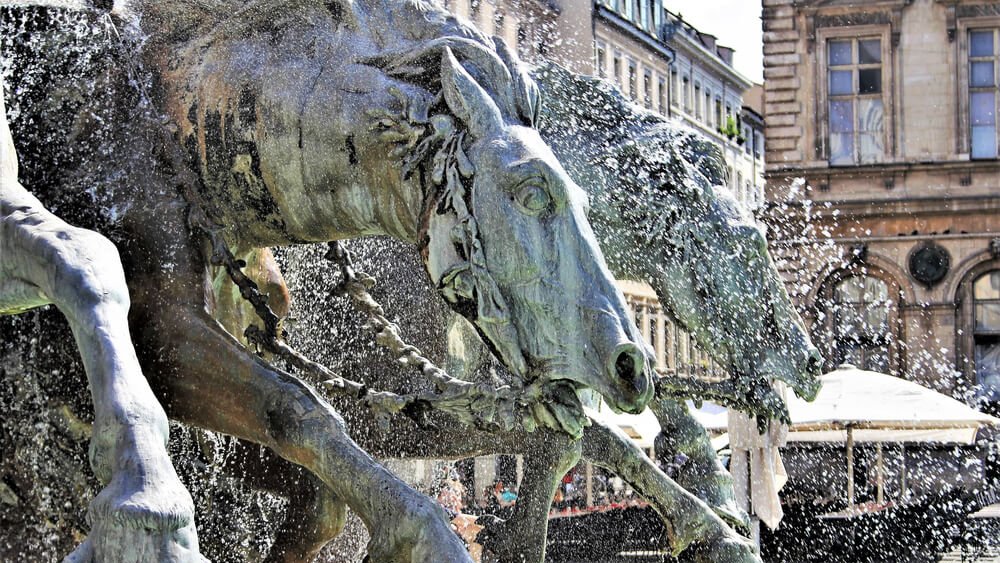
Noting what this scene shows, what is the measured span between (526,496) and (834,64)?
30.2m

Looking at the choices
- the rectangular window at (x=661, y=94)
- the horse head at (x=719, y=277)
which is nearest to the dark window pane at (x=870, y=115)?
the rectangular window at (x=661, y=94)

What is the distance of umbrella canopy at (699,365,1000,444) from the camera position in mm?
15469

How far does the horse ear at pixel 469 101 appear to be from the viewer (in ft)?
12.9

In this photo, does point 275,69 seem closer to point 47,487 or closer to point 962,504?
point 47,487

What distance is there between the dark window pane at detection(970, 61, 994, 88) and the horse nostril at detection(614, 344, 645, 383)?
32366 mm

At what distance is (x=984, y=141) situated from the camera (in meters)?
34.0

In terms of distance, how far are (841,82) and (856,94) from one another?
367 millimetres

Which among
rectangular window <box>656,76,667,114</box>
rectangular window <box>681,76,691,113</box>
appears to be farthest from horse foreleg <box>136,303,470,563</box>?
rectangular window <box>681,76,691,113</box>

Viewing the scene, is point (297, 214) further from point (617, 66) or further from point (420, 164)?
point (617, 66)

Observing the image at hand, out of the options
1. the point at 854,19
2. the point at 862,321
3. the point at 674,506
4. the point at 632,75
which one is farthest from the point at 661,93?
the point at 674,506

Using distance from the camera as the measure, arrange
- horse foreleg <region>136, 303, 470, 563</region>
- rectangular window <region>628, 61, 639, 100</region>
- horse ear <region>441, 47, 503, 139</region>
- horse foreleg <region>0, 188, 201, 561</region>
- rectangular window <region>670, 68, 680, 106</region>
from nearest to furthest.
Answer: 1. horse foreleg <region>0, 188, 201, 561</region>
2. horse foreleg <region>136, 303, 470, 563</region>
3. horse ear <region>441, 47, 503, 139</region>
4. rectangular window <region>628, 61, 639, 100</region>
5. rectangular window <region>670, 68, 680, 106</region>

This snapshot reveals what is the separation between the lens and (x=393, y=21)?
4285mm

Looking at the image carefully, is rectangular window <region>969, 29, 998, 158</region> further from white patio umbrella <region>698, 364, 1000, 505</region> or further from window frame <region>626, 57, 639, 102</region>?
white patio umbrella <region>698, 364, 1000, 505</region>

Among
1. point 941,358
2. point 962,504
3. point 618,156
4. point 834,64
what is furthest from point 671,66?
point 618,156
